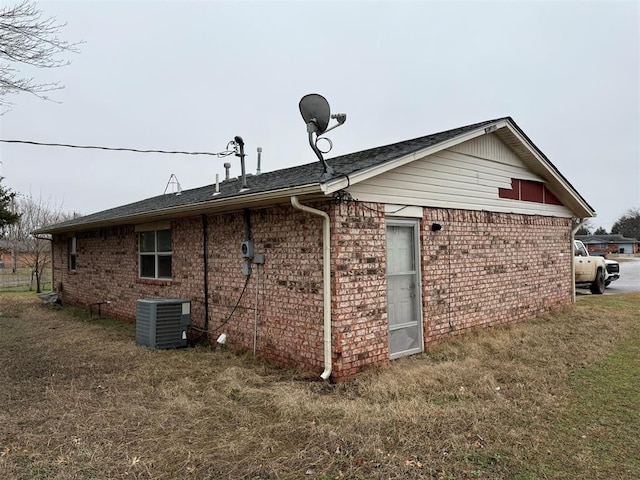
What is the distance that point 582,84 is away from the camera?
15.6 metres

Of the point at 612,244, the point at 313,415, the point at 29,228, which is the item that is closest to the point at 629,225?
the point at 612,244

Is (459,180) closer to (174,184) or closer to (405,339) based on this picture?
(405,339)

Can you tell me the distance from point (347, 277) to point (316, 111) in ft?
7.38

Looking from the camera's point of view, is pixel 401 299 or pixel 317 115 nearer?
pixel 317 115

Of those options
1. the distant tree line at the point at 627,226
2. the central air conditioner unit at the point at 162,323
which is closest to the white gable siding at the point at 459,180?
the central air conditioner unit at the point at 162,323

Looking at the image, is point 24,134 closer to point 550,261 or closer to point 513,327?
point 513,327

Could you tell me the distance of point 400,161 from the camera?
6.16m

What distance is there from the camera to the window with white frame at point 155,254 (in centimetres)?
946

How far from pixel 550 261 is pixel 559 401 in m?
6.19

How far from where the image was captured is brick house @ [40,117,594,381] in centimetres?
574

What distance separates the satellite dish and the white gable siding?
948mm

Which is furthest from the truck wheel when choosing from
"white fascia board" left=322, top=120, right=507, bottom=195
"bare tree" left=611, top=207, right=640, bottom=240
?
"bare tree" left=611, top=207, right=640, bottom=240

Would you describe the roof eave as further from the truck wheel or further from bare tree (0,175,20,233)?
bare tree (0,175,20,233)

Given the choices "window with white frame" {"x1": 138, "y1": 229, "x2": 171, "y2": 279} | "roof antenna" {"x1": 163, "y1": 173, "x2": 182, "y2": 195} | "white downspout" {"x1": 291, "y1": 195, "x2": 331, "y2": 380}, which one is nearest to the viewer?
"white downspout" {"x1": 291, "y1": 195, "x2": 331, "y2": 380}
